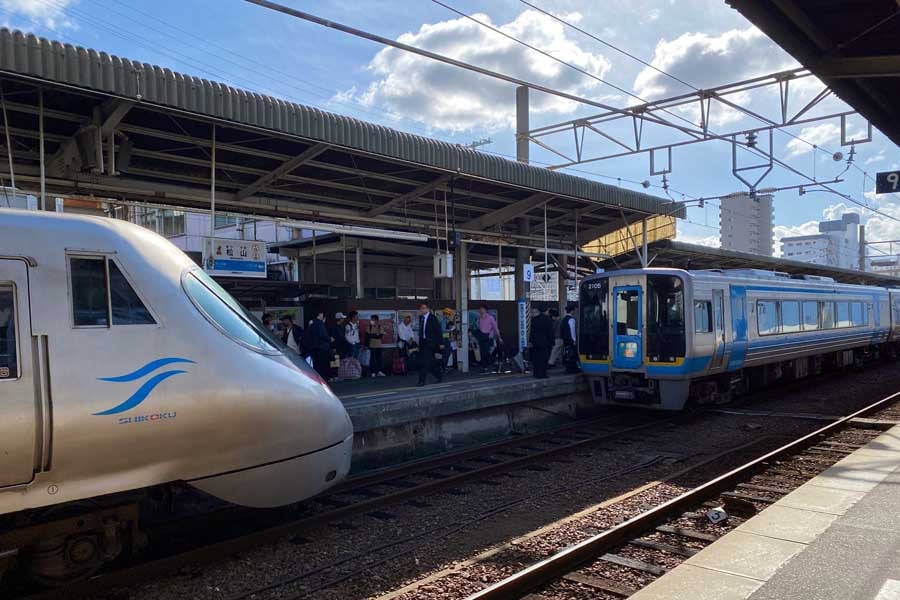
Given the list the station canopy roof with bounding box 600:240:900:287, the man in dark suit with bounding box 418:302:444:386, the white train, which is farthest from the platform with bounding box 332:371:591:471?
the station canopy roof with bounding box 600:240:900:287

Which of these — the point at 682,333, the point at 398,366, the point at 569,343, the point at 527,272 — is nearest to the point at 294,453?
the point at 682,333

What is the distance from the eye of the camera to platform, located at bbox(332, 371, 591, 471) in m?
9.23

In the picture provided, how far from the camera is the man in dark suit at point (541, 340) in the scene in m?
Answer: 12.7

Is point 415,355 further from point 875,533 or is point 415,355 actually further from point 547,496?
point 875,533

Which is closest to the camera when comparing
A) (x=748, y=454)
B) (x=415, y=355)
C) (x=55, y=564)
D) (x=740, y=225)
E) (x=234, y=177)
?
(x=55, y=564)

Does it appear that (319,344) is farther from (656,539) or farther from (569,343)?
(656,539)

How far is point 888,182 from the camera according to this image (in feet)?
40.6

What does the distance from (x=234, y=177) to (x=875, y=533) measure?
10.2 meters

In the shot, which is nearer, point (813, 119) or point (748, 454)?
point (748, 454)

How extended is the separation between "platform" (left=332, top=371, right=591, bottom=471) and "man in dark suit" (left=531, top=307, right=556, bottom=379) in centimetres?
40

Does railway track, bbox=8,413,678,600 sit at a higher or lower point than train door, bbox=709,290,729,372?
lower

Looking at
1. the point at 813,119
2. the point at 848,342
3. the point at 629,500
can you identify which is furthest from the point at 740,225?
the point at 629,500

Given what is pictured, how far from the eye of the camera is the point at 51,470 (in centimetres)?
412

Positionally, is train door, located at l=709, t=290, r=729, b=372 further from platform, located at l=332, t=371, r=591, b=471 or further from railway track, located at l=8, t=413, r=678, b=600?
platform, located at l=332, t=371, r=591, b=471
